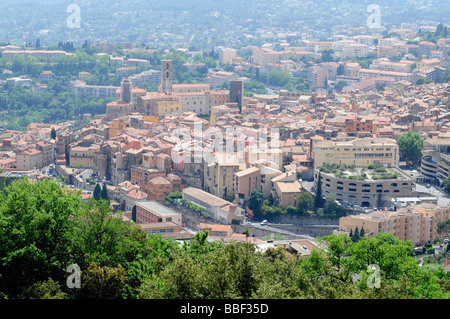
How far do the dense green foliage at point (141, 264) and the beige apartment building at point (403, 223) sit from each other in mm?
8764

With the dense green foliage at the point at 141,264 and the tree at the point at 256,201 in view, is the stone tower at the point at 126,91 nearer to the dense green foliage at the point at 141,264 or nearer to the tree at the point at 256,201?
the tree at the point at 256,201

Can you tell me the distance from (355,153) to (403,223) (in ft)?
14.3

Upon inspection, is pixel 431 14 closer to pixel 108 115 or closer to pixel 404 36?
pixel 404 36

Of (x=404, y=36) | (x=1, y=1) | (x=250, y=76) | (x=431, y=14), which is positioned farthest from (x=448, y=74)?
(x=1, y=1)

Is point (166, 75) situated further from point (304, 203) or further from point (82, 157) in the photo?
point (304, 203)

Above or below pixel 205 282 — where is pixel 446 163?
below

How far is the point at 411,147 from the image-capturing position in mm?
27641

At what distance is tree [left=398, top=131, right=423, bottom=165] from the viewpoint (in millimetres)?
27547

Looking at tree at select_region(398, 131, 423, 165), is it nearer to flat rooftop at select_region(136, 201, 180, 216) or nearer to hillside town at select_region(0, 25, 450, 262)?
hillside town at select_region(0, 25, 450, 262)

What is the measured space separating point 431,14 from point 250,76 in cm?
4039

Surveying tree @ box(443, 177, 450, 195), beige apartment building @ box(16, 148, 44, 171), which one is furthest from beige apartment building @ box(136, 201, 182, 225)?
tree @ box(443, 177, 450, 195)

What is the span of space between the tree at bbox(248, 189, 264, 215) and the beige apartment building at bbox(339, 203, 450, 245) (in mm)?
2868

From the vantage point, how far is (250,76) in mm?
51906

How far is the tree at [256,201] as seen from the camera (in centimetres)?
2439
